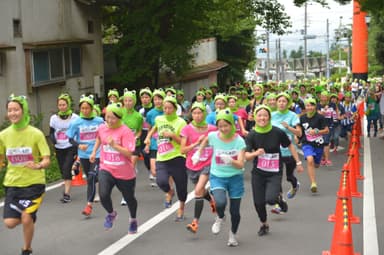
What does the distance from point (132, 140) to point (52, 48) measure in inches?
499

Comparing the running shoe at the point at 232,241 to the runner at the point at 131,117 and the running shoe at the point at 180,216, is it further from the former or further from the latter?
the runner at the point at 131,117

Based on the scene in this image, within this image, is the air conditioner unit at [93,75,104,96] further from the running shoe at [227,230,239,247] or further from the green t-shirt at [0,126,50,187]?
the green t-shirt at [0,126,50,187]

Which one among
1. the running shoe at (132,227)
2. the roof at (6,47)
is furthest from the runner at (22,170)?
the roof at (6,47)

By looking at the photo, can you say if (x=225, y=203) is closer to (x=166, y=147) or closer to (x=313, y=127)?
(x=166, y=147)

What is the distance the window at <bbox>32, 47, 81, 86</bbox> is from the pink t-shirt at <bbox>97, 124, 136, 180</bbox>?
11197mm

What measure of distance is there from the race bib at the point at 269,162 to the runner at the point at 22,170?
2.67 meters

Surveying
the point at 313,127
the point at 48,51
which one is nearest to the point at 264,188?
the point at 313,127

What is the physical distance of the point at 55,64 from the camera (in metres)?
20.6

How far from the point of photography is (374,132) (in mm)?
24016

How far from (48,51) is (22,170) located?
13.4 metres

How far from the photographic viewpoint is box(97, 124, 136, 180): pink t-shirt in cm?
816

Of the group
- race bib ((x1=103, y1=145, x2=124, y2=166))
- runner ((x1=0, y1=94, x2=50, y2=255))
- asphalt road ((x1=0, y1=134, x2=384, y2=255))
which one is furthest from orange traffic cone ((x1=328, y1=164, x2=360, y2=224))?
runner ((x1=0, y1=94, x2=50, y2=255))

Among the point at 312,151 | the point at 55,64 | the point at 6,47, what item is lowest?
the point at 312,151

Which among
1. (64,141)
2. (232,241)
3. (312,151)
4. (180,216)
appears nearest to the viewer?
(232,241)
